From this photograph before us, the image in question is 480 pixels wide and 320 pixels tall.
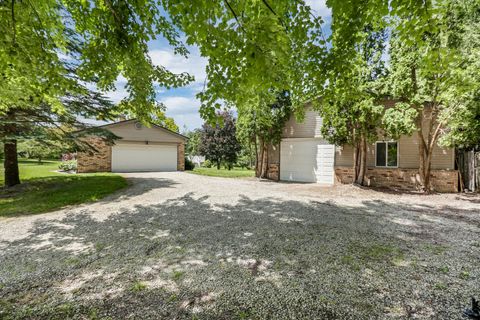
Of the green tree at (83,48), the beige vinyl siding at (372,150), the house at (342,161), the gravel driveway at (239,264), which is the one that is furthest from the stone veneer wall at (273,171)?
the green tree at (83,48)

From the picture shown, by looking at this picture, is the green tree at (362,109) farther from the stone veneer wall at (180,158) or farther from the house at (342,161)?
the stone veneer wall at (180,158)

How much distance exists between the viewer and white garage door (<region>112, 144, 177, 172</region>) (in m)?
17.1

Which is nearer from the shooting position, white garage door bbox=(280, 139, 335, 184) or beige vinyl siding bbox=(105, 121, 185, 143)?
white garage door bbox=(280, 139, 335, 184)

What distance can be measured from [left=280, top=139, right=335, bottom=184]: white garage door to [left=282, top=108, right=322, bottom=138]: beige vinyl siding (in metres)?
0.31

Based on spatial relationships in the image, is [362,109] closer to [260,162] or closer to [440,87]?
[440,87]

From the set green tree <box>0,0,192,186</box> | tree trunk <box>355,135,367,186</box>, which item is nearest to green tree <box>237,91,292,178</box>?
tree trunk <box>355,135,367,186</box>

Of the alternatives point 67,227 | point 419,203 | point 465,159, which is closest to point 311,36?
point 67,227

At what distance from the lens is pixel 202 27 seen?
2848 mm

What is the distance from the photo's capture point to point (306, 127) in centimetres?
1325

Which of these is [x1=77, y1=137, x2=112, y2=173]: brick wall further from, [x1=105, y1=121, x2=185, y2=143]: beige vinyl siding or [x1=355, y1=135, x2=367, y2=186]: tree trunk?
[x1=355, y1=135, x2=367, y2=186]: tree trunk

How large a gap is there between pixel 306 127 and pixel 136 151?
41.5 feet

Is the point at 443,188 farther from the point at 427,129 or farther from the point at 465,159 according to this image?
the point at 427,129

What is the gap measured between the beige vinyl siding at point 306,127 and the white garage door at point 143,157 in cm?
1017

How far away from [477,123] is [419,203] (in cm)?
316
